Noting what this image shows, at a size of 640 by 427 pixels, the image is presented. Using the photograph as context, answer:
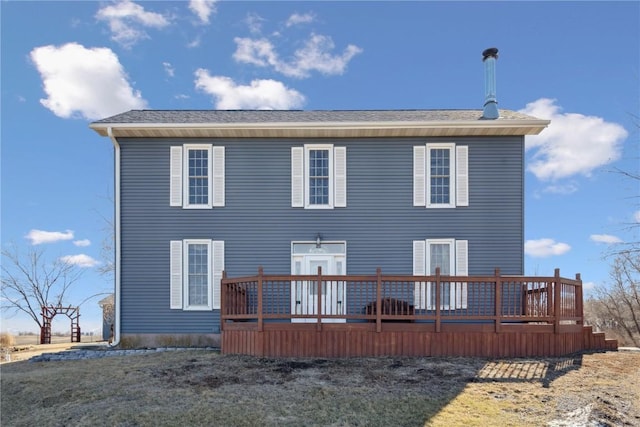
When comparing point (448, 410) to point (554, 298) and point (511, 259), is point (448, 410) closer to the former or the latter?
point (554, 298)

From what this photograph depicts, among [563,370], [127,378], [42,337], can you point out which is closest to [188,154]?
[127,378]

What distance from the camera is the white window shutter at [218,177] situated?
1080cm

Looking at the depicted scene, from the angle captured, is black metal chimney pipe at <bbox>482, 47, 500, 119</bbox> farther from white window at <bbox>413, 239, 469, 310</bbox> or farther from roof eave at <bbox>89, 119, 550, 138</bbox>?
white window at <bbox>413, 239, 469, 310</bbox>

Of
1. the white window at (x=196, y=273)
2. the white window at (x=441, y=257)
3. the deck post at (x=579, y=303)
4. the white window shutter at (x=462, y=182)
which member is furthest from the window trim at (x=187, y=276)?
the deck post at (x=579, y=303)

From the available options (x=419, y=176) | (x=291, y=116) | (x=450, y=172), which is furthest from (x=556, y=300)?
(x=291, y=116)

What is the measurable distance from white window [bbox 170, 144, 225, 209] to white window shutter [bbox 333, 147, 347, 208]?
9.41 feet

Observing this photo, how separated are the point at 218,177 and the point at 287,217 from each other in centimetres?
203

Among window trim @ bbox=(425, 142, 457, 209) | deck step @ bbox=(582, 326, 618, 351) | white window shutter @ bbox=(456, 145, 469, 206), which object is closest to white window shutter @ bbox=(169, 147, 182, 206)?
window trim @ bbox=(425, 142, 457, 209)

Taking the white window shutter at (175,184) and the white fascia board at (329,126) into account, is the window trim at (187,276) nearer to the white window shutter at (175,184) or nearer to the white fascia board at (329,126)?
the white window shutter at (175,184)

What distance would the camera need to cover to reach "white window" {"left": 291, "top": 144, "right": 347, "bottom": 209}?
35.4 ft

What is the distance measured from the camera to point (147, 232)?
424 inches

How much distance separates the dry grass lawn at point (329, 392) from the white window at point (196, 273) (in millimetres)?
2311

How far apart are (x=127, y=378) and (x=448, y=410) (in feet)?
16.9

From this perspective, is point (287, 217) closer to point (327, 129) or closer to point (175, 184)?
point (327, 129)
